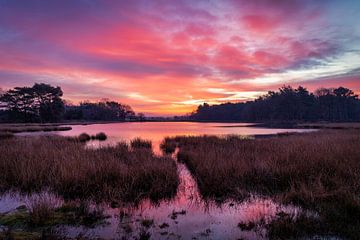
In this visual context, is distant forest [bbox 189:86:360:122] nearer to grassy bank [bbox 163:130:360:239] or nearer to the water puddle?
grassy bank [bbox 163:130:360:239]

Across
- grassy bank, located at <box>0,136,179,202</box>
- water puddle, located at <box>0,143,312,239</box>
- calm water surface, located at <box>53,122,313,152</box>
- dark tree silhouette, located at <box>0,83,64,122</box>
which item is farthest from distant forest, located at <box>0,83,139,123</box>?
water puddle, located at <box>0,143,312,239</box>

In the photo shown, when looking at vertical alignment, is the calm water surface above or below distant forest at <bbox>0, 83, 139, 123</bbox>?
below

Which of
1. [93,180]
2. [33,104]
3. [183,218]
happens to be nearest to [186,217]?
[183,218]

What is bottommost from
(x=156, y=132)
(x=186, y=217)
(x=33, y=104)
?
(x=156, y=132)

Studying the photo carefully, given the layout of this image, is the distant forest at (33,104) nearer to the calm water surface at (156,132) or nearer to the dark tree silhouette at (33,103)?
the dark tree silhouette at (33,103)

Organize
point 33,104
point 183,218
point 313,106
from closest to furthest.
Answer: point 183,218, point 33,104, point 313,106

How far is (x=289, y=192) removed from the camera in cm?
771

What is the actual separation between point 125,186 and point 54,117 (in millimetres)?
83863

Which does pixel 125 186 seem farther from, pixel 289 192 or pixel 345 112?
pixel 345 112

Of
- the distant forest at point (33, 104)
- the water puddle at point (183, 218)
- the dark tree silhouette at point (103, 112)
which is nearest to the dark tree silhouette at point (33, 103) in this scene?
the distant forest at point (33, 104)

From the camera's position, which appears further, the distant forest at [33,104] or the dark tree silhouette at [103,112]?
the dark tree silhouette at [103,112]

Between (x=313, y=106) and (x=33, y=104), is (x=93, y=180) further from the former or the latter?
(x=313, y=106)

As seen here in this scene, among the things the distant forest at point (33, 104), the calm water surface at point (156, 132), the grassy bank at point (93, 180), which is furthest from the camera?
the distant forest at point (33, 104)

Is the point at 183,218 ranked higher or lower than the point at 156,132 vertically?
higher
